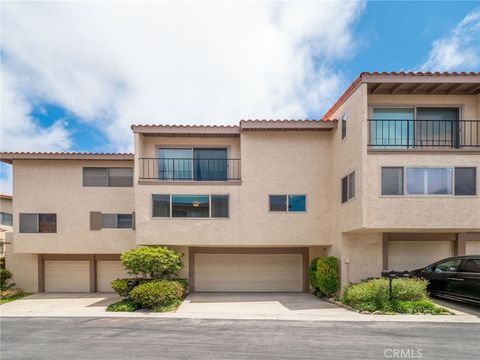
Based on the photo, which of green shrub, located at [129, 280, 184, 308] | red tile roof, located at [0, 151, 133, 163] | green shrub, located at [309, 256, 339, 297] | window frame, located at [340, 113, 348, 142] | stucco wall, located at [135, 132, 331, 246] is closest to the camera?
green shrub, located at [129, 280, 184, 308]

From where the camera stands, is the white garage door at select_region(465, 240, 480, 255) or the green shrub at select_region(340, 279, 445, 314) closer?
the green shrub at select_region(340, 279, 445, 314)

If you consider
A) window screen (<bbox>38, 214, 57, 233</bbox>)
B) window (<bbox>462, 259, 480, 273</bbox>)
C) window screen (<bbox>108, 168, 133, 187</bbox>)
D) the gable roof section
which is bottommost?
window (<bbox>462, 259, 480, 273</bbox>)

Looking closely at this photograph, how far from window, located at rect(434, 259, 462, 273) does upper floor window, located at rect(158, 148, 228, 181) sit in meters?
8.95

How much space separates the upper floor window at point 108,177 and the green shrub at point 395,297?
11149 mm

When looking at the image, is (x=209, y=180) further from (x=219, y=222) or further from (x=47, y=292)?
(x=47, y=292)

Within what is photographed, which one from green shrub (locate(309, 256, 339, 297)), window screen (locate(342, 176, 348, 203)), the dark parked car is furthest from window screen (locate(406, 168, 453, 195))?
green shrub (locate(309, 256, 339, 297))

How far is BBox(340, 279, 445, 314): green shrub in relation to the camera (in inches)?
411

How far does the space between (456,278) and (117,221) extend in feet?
45.6

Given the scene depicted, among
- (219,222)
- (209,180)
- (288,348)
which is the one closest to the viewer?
(288,348)

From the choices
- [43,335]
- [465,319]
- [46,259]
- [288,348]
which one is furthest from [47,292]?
[465,319]

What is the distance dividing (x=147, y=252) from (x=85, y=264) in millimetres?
5903

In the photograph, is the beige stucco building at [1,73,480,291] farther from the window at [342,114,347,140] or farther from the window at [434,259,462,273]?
the window at [434,259,462,273]

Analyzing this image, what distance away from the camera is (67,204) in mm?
16172

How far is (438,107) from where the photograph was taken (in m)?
13.1
